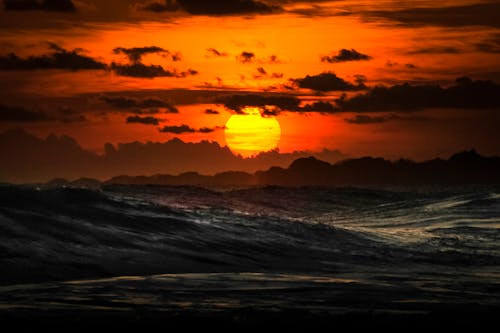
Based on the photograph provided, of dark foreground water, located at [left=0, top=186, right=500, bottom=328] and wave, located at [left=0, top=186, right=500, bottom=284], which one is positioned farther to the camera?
wave, located at [left=0, top=186, right=500, bottom=284]

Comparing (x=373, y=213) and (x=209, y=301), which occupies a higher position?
(x=209, y=301)

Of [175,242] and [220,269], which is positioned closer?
[220,269]

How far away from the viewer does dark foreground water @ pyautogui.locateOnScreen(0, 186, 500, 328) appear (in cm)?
1431

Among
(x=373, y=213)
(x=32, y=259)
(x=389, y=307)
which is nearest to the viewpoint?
(x=389, y=307)

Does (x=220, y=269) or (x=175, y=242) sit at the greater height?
(x=220, y=269)

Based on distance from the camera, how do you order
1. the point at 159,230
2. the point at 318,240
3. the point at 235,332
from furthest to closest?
1. the point at 318,240
2. the point at 159,230
3. the point at 235,332

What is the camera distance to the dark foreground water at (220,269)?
47.0ft

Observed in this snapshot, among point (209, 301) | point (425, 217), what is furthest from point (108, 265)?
point (425, 217)

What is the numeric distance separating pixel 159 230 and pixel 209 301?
14.9 metres

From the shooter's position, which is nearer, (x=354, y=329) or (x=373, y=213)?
(x=354, y=329)

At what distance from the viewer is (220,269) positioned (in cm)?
2294

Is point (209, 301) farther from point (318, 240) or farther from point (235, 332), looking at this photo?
point (318, 240)

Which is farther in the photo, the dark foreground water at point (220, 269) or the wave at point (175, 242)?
the wave at point (175, 242)

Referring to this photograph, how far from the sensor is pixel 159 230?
30.4 meters
